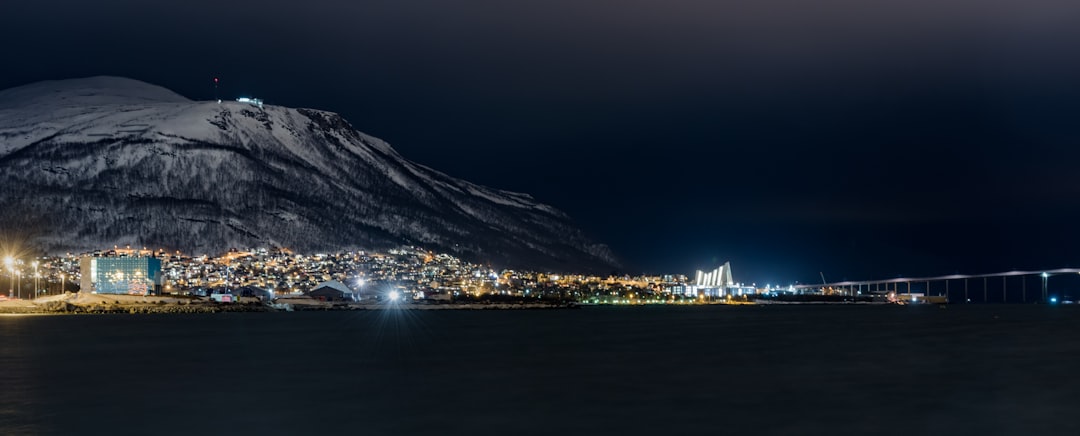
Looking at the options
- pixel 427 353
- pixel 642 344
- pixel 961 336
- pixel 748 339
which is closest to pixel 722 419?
pixel 427 353

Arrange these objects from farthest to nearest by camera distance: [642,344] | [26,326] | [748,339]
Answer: [26,326], [748,339], [642,344]

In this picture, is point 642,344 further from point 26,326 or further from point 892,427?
point 26,326

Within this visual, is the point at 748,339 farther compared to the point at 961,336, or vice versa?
the point at 961,336

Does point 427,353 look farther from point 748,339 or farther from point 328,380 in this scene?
point 748,339

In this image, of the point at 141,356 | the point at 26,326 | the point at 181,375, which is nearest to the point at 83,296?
the point at 26,326

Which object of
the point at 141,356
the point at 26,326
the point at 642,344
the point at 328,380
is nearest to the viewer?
the point at 328,380

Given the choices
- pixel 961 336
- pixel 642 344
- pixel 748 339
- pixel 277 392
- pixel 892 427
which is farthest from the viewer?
pixel 961 336
